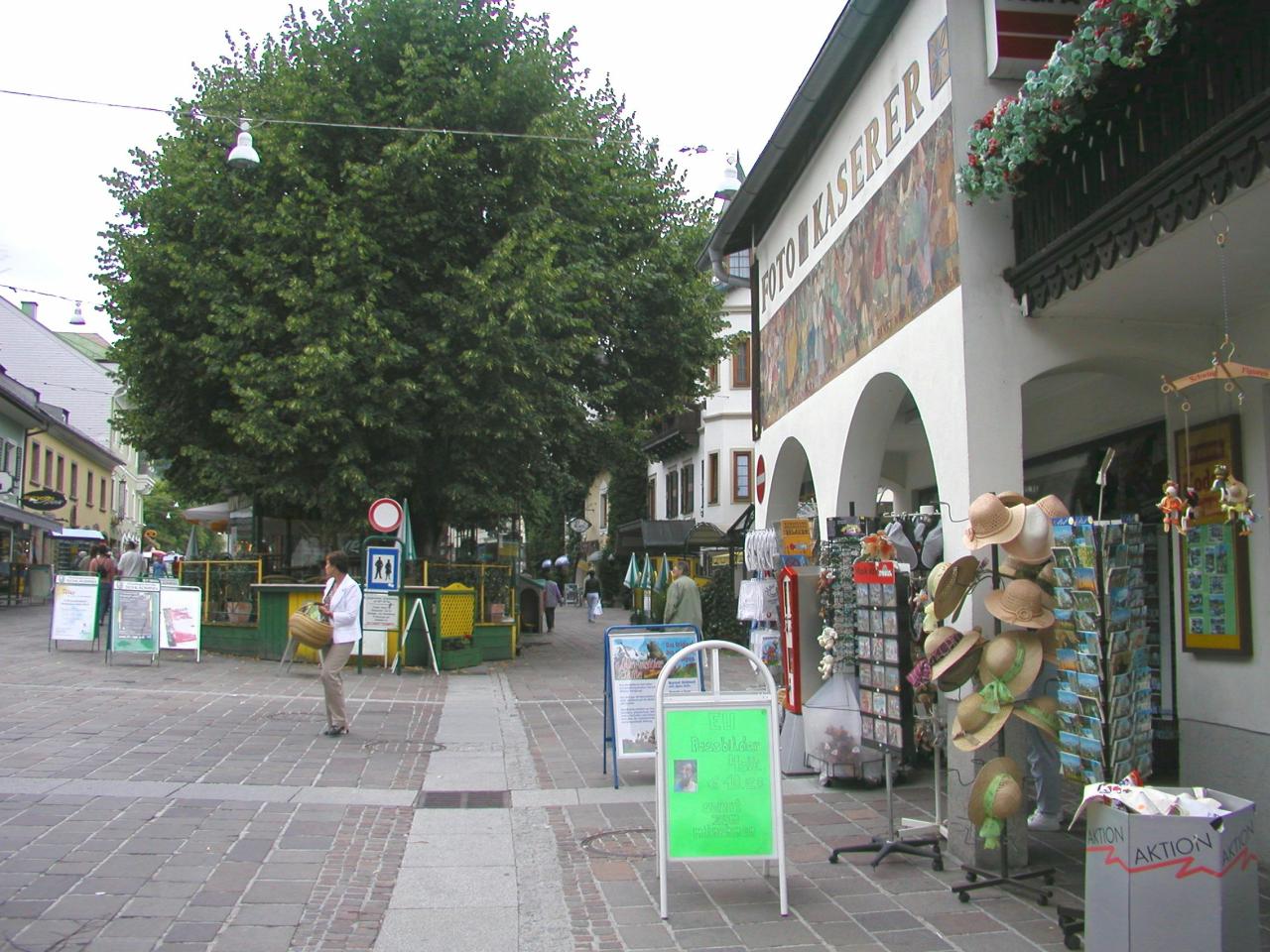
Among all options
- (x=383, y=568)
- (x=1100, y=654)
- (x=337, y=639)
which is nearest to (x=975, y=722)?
(x=1100, y=654)

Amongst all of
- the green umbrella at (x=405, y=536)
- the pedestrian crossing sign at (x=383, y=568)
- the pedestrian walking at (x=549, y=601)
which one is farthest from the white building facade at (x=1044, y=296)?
the pedestrian walking at (x=549, y=601)

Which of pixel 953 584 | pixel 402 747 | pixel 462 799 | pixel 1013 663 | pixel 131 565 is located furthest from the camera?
pixel 131 565

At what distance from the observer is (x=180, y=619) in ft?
58.5

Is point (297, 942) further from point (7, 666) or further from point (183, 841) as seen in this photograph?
point (7, 666)

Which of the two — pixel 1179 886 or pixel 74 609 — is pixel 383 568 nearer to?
pixel 74 609

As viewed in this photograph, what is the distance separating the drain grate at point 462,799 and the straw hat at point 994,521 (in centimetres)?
420

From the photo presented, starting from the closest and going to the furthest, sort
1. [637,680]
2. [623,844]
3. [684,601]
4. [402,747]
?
1. [623,844]
2. [637,680]
3. [402,747]
4. [684,601]

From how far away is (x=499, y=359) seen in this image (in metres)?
18.9

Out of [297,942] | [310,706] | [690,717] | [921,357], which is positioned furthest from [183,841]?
[310,706]

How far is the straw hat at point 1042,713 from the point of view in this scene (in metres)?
6.21

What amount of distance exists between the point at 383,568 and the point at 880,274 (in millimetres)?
10830

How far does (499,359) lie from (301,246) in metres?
3.66

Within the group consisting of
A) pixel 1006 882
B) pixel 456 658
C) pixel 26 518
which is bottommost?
pixel 1006 882

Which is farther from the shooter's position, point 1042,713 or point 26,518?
point 26,518
